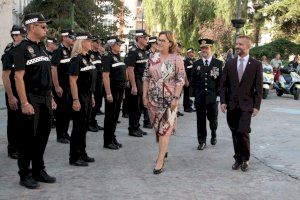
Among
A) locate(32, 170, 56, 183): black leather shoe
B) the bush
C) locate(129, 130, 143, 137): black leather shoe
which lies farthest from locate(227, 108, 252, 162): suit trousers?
the bush

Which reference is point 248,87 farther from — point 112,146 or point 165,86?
point 112,146

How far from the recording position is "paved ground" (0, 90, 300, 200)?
6.11 meters

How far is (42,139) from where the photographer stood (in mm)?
6586

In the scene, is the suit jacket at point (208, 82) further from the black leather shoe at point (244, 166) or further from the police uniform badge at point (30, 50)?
the police uniform badge at point (30, 50)

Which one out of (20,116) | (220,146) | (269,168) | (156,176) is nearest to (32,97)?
(20,116)

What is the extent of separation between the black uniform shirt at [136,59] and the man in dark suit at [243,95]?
300cm

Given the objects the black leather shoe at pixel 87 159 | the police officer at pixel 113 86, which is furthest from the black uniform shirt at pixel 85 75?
the police officer at pixel 113 86

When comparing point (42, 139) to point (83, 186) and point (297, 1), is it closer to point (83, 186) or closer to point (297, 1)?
point (83, 186)

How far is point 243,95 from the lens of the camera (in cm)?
762

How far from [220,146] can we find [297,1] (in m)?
31.0

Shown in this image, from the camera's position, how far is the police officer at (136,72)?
1024 cm

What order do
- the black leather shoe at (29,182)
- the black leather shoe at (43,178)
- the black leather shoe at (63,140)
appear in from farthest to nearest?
the black leather shoe at (63,140), the black leather shoe at (43,178), the black leather shoe at (29,182)

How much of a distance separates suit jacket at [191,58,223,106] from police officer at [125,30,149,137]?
1412 millimetres

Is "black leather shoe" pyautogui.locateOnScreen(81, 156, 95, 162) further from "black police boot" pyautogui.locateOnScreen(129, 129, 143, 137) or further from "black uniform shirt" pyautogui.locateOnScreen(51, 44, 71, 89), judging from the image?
"black police boot" pyautogui.locateOnScreen(129, 129, 143, 137)
